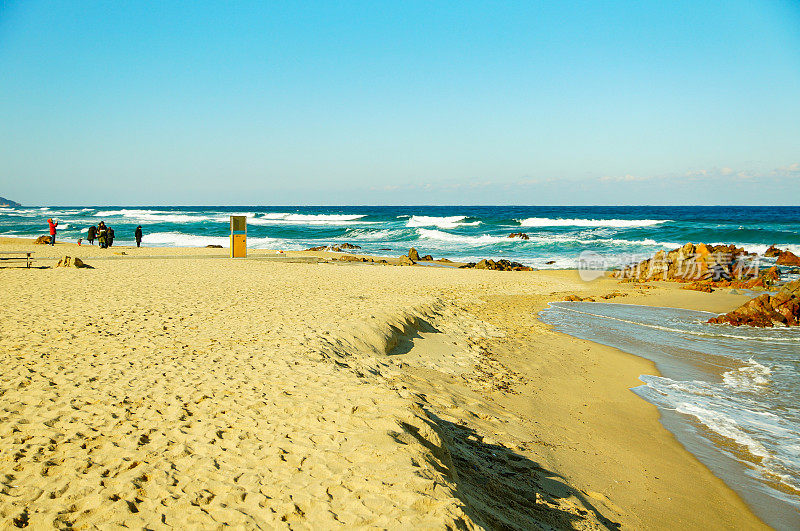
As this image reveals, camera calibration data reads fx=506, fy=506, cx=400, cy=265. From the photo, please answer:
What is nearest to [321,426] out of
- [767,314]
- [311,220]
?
[767,314]

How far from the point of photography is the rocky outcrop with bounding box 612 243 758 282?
18047 millimetres

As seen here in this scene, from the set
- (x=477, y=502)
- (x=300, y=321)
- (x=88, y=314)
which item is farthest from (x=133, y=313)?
(x=477, y=502)

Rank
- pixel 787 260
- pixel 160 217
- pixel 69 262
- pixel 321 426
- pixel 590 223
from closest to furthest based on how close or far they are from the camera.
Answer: pixel 321 426
pixel 69 262
pixel 787 260
pixel 590 223
pixel 160 217

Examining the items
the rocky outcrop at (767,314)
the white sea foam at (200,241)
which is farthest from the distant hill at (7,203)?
the rocky outcrop at (767,314)

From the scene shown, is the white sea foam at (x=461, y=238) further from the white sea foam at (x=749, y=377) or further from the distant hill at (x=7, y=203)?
the distant hill at (x=7, y=203)

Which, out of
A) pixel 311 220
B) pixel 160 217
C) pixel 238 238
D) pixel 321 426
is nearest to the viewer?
pixel 321 426

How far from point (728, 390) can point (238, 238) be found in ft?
65.2

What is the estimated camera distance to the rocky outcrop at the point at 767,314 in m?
11.0

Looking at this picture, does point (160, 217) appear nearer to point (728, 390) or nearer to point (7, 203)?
point (728, 390)

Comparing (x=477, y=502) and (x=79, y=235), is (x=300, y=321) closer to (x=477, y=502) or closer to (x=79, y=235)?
(x=477, y=502)

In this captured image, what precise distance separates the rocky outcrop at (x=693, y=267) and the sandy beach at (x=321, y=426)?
1119cm

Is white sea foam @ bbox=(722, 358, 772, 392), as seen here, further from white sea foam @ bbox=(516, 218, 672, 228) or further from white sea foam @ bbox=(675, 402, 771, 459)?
white sea foam @ bbox=(516, 218, 672, 228)

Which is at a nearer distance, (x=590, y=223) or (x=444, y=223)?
(x=590, y=223)

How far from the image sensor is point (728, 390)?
22.3 ft
